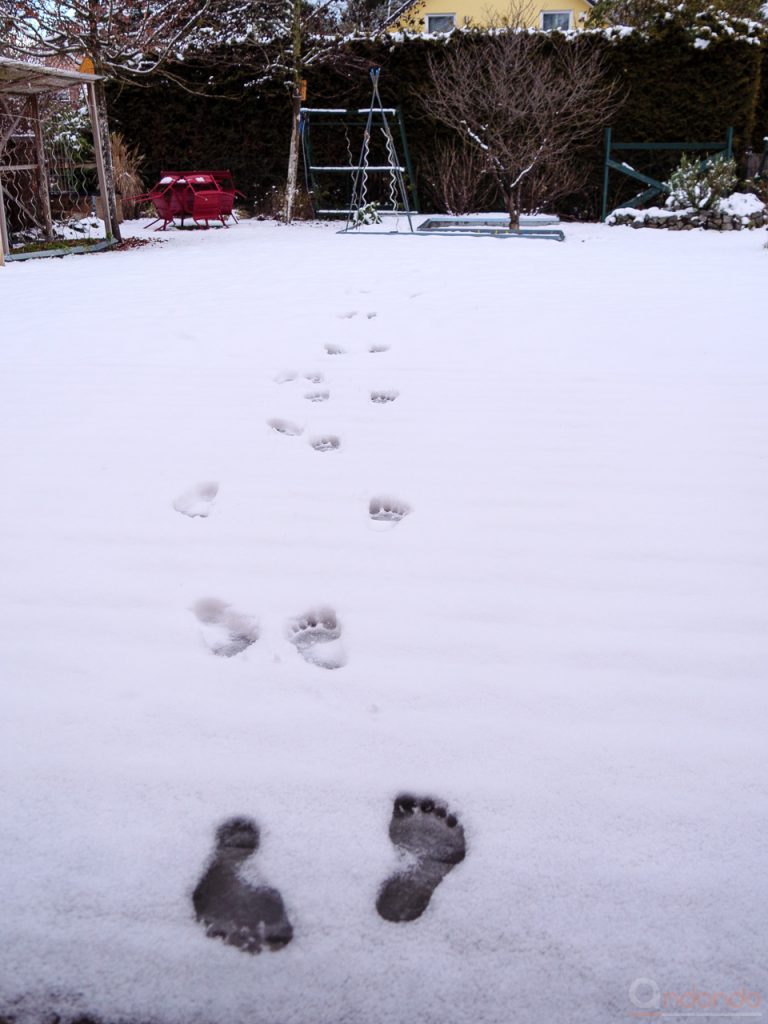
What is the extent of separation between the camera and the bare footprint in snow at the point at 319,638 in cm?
170

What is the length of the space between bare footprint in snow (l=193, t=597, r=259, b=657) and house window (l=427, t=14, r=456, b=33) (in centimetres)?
2033

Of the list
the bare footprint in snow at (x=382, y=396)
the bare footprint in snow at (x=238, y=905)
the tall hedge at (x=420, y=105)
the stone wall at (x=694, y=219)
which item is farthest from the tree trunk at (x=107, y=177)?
the bare footprint in snow at (x=238, y=905)

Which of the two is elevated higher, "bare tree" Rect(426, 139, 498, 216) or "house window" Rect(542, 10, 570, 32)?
"house window" Rect(542, 10, 570, 32)

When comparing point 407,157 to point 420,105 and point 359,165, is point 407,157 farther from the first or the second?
point 420,105

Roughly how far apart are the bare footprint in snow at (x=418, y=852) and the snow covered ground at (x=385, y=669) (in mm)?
23

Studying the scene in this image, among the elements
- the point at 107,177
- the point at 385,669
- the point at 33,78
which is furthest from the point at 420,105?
the point at 385,669

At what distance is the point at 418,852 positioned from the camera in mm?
1263

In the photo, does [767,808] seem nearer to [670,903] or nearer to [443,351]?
[670,903]

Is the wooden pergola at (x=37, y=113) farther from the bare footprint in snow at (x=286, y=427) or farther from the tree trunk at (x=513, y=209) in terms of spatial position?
the bare footprint in snow at (x=286, y=427)

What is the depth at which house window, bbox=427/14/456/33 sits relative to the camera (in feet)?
61.8

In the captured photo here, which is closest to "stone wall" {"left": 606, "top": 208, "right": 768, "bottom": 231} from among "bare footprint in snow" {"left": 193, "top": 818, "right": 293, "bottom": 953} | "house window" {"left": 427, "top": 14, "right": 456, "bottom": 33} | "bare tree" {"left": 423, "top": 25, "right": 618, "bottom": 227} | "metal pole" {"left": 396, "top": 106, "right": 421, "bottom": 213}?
"bare tree" {"left": 423, "top": 25, "right": 618, "bottom": 227}

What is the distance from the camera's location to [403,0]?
1342 centimetres

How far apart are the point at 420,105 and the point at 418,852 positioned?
10.2m

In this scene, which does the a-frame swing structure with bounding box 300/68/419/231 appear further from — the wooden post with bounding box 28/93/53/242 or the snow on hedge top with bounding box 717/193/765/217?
the snow on hedge top with bounding box 717/193/765/217
